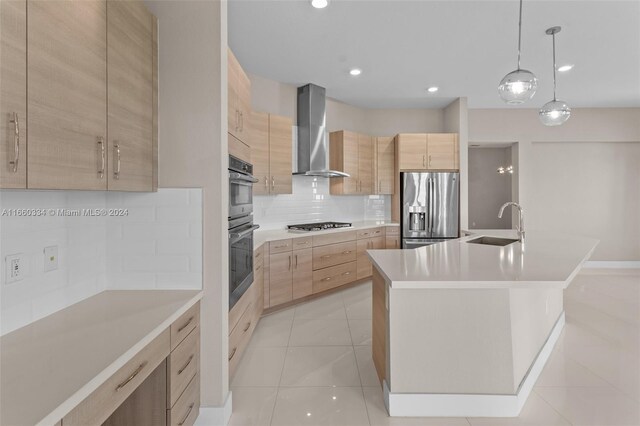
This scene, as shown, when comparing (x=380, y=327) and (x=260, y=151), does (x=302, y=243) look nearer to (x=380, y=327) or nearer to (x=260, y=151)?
(x=260, y=151)

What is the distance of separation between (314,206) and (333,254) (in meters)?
0.96

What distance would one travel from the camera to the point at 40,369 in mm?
1021

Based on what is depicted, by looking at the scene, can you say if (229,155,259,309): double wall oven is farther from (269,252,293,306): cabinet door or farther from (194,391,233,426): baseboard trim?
(269,252,293,306): cabinet door

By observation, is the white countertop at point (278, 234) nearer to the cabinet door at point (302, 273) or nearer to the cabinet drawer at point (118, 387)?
the cabinet door at point (302, 273)

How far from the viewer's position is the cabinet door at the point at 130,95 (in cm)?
143

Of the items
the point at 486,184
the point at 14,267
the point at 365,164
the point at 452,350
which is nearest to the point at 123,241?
the point at 14,267

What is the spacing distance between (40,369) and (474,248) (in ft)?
8.94

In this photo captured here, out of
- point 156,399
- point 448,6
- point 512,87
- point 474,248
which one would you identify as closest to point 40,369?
point 156,399

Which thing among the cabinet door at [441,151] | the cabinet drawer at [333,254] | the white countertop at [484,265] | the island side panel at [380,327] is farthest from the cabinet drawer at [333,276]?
the cabinet door at [441,151]

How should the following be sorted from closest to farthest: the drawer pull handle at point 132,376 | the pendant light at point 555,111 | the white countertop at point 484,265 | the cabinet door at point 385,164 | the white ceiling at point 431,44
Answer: the drawer pull handle at point 132,376, the white countertop at point 484,265, the white ceiling at point 431,44, the pendant light at point 555,111, the cabinet door at point 385,164

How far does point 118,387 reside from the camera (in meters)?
1.12

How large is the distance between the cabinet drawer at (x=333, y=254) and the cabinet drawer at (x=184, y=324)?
7.78 ft

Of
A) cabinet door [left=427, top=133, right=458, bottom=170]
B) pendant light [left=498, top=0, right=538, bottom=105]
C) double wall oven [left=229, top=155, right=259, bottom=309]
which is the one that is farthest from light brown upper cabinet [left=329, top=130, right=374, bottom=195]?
pendant light [left=498, top=0, right=538, bottom=105]

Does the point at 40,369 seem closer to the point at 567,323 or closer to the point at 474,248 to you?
the point at 474,248
